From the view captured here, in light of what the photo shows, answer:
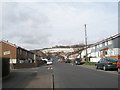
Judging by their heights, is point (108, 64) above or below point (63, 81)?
above

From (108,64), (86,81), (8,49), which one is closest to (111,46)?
(108,64)

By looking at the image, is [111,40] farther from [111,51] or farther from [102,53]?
[102,53]

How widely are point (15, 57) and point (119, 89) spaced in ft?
143

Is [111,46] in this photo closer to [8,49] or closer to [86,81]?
[8,49]

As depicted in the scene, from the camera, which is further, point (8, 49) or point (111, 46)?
point (8, 49)

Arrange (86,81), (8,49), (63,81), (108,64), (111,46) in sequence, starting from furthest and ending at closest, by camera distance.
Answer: (8,49) < (111,46) < (108,64) < (63,81) < (86,81)

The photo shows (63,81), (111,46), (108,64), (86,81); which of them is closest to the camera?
(86,81)

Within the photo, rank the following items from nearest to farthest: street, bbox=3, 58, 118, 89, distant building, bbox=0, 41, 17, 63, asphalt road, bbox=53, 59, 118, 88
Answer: asphalt road, bbox=53, 59, 118, 88
street, bbox=3, 58, 118, 89
distant building, bbox=0, 41, 17, 63

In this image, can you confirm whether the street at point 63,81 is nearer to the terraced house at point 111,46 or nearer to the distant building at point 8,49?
the terraced house at point 111,46

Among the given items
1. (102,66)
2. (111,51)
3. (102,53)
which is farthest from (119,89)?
(102,53)

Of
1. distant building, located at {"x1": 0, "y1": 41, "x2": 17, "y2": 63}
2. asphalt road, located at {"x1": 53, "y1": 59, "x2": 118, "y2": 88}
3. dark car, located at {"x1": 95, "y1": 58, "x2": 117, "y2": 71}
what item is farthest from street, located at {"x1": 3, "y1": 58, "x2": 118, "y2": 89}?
distant building, located at {"x1": 0, "y1": 41, "x2": 17, "y2": 63}

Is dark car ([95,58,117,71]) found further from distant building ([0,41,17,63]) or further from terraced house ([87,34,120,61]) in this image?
distant building ([0,41,17,63])

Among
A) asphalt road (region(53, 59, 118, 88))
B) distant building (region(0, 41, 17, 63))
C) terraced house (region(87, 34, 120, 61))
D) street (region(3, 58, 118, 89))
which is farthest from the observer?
distant building (region(0, 41, 17, 63))

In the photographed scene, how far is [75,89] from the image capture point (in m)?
9.57
